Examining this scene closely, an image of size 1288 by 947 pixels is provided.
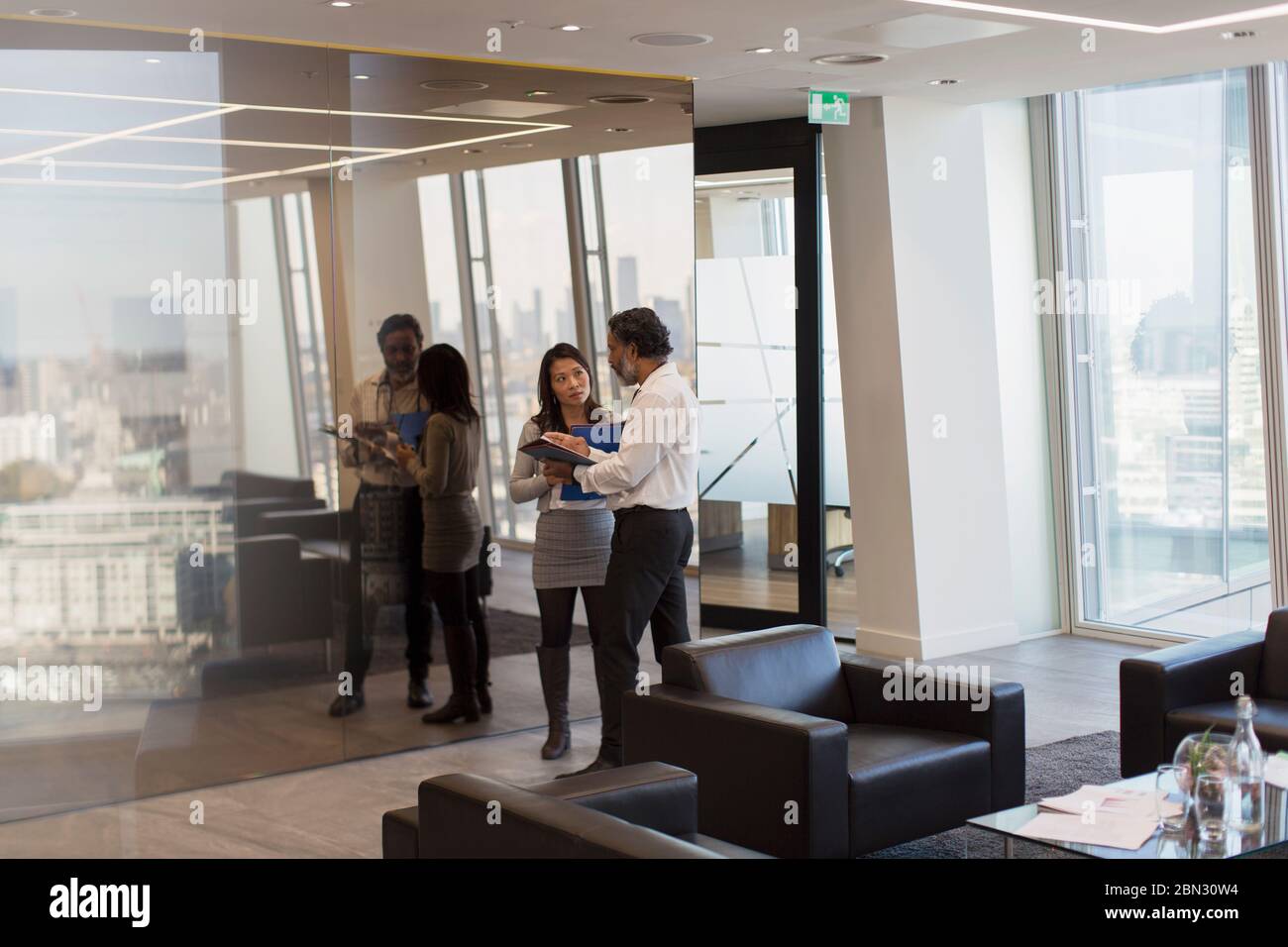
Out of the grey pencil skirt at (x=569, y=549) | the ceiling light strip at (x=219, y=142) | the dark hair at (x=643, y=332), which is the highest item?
the ceiling light strip at (x=219, y=142)

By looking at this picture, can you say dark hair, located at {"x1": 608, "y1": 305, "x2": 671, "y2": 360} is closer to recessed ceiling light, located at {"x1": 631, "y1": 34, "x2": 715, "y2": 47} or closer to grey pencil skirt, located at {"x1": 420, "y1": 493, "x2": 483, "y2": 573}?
grey pencil skirt, located at {"x1": 420, "y1": 493, "x2": 483, "y2": 573}

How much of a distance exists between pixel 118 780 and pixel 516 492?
6.40 feet

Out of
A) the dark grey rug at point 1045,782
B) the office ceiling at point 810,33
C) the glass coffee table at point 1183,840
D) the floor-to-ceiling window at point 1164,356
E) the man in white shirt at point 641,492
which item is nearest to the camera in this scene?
the glass coffee table at point 1183,840

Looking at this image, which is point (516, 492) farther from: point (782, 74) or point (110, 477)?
point (782, 74)

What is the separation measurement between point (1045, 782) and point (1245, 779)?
1.70 m

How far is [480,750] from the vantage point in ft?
19.6

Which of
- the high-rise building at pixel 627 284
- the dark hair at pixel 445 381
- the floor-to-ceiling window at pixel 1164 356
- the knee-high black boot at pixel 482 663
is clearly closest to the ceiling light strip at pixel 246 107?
the high-rise building at pixel 627 284

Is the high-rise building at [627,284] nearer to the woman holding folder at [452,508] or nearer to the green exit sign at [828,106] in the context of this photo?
the woman holding folder at [452,508]

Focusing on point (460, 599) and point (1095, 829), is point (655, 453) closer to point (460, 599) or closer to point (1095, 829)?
point (460, 599)

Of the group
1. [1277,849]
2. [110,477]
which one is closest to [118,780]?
[110,477]

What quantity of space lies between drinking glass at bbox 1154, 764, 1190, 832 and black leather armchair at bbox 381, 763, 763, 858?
1155mm

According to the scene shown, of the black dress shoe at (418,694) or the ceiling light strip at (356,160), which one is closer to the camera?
the ceiling light strip at (356,160)

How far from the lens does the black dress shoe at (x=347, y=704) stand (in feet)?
19.0

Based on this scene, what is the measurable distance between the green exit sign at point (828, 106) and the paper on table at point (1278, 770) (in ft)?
14.0
